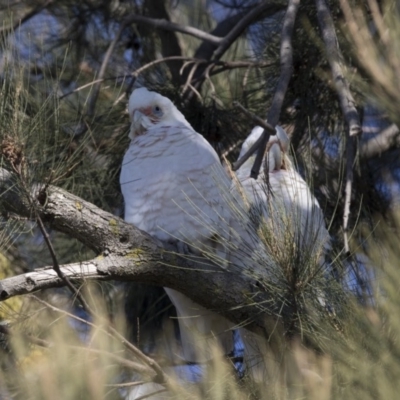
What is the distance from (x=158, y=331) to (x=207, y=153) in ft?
2.68

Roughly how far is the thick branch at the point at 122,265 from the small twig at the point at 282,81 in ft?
1.23

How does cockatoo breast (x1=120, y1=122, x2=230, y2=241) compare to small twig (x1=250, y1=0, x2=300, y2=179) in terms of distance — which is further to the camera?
cockatoo breast (x1=120, y1=122, x2=230, y2=241)

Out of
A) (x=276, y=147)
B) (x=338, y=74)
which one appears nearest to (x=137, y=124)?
(x=276, y=147)

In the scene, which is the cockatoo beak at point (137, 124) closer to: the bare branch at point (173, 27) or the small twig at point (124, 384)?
the bare branch at point (173, 27)

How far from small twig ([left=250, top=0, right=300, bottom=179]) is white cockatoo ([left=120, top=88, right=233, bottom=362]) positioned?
49 centimetres

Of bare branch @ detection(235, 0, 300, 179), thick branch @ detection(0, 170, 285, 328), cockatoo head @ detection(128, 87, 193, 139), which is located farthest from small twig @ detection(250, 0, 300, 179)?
cockatoo head @ detection(128, 87, 193, 139)

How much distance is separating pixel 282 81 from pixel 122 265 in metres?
0.69

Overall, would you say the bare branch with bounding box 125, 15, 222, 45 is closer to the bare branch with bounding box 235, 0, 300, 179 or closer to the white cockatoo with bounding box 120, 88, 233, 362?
the white cockatoo with bounding box 120, 88, 233, 362

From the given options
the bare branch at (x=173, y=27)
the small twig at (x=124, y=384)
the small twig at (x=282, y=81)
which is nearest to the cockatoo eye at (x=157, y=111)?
the bare branch at (x=173, y=27)

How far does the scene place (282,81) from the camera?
2719 mm

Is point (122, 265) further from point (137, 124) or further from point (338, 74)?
point (137, 124)

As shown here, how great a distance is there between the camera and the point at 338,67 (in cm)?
266

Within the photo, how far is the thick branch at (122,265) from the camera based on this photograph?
252cm

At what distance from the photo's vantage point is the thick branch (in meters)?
2.52
